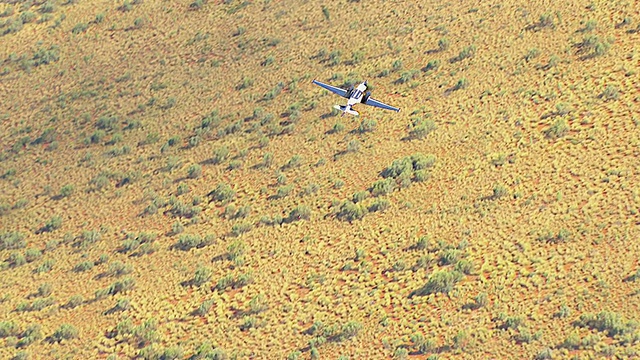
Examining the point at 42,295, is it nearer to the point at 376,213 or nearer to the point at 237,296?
the point at 237,296

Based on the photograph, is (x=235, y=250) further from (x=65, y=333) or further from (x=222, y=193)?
(x=65, y=333)

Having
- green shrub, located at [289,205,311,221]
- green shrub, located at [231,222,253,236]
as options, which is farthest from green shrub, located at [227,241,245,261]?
green shrub, located at [289,205,311,221]

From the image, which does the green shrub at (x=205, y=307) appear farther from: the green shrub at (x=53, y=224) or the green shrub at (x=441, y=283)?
the green shrub at (x=53, y=224)

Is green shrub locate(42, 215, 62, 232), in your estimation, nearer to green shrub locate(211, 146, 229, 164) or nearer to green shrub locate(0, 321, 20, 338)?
green shrub locate(0, 321, 20, 338)

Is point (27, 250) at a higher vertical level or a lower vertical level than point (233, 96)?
lower

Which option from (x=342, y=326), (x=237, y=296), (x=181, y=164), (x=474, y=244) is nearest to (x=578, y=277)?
(x=474, y=244)

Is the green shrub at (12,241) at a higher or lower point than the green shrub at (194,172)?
lower

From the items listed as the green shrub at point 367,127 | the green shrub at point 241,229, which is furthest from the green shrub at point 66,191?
the green shrub at point 367,127

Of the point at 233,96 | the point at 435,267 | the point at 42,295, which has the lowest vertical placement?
the point at 42,295
